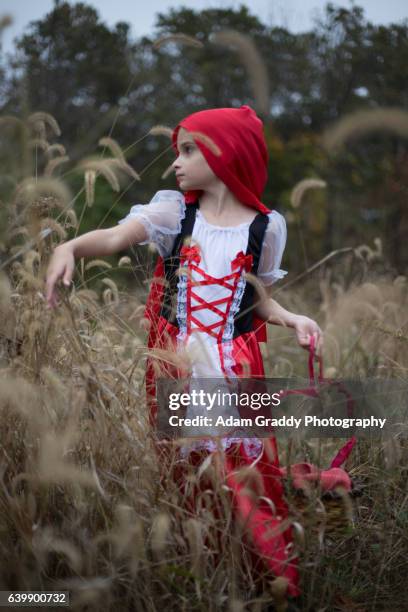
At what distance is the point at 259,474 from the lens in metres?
1.92

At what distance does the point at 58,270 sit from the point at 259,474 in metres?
0.76

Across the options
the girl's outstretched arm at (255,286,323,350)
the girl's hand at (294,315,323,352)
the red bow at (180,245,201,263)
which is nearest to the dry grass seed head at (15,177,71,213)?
the red bow at (180,245,201,263)

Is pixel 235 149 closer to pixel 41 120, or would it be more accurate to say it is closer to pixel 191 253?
pixel 191 253

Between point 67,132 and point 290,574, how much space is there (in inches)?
434

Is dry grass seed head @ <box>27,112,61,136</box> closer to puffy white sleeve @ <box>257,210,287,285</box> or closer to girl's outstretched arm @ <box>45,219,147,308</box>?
girl's outstretched arm @ <box>45,219,147,308</box>

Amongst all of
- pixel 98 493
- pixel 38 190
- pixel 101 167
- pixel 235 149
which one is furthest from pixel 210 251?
pixel 98 493

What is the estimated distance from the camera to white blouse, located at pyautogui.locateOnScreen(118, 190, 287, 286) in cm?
237

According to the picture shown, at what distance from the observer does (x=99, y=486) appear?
6.21 ft

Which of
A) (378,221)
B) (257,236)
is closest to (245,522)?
(257,236)

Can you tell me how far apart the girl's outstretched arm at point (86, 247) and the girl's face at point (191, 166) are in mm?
229

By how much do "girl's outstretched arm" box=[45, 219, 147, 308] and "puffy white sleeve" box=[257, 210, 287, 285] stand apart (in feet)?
1.42

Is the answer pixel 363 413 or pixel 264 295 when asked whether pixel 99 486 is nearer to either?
pixel 264 295

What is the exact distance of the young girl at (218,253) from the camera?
2.26 metres

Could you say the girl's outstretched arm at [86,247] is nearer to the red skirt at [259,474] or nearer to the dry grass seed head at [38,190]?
the dry grass seed head at [38,190]
